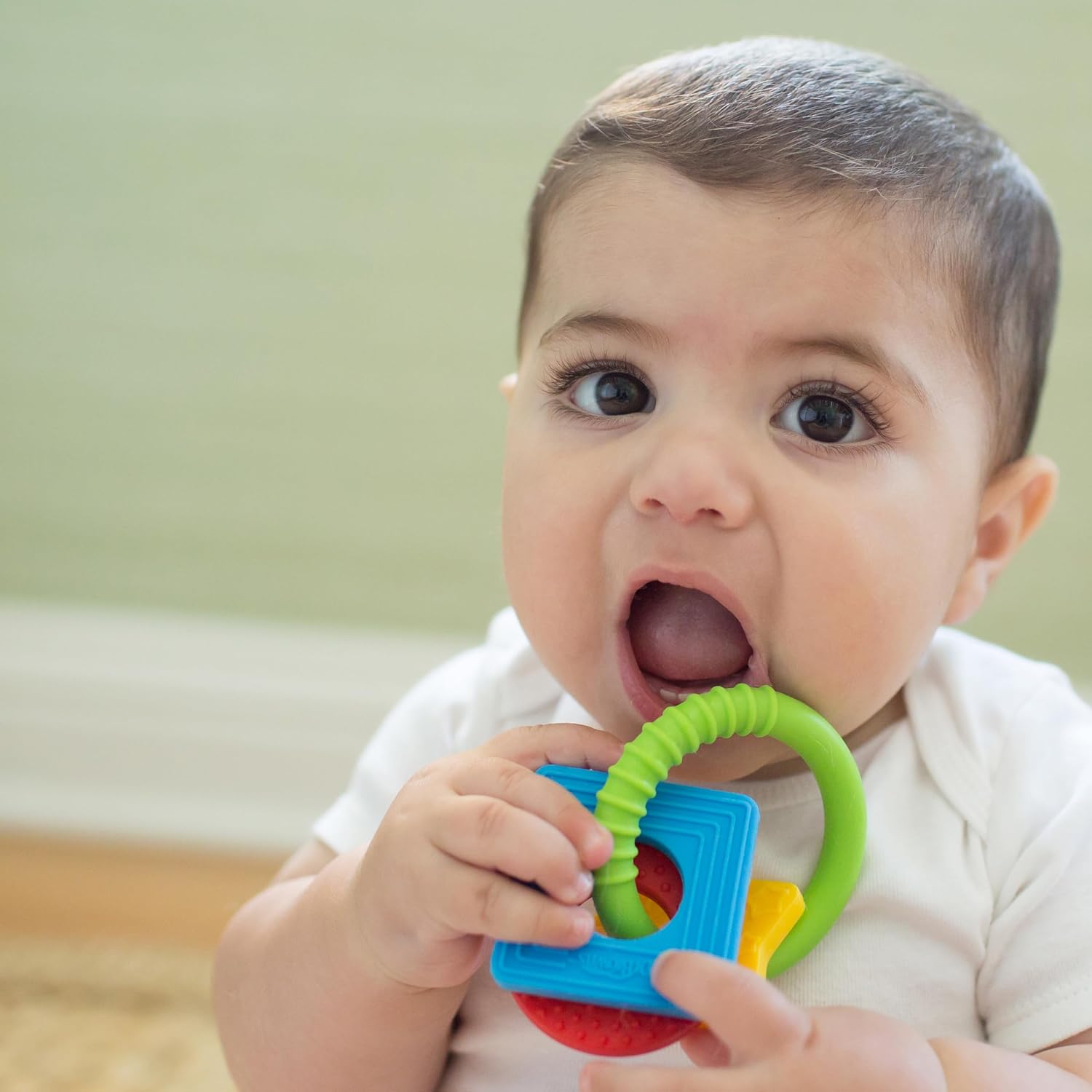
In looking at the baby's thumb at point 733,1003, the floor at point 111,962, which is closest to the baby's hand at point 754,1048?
the baby's thumb at point 733,1003

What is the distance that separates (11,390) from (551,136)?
0.64 meters

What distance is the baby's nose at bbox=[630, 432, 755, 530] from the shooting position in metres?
0.64

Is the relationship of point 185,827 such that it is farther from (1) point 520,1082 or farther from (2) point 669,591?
(2) point 669,591

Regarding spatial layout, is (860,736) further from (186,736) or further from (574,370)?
(186,736)

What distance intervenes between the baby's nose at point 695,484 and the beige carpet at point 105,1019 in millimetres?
716

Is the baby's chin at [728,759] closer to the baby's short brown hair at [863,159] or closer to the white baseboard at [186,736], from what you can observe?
the baby's short brown hair at [863,159]

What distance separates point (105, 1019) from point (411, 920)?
655 mm

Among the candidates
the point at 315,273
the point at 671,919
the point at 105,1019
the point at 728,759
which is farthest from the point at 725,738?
A: the point at 315,273

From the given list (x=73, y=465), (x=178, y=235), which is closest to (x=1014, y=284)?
(x=178, y=235)

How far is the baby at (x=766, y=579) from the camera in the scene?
66cm

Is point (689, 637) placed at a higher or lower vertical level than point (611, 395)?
lower

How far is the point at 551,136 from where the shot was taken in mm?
1355

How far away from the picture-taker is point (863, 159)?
0.71 m

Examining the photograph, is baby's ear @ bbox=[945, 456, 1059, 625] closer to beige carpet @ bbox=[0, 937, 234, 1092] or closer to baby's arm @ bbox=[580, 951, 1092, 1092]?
baby's arm @ bbox=[580, 951, 1092, 1092]
